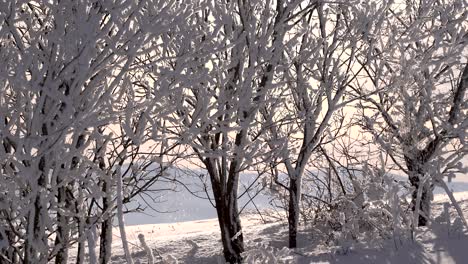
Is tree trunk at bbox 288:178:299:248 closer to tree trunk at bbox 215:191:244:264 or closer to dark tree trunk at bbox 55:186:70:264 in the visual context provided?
tree trunk at bbox 215:191:244:264

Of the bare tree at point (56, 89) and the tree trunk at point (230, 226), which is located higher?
the bare tree at point (56, 89)

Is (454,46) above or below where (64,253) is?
above

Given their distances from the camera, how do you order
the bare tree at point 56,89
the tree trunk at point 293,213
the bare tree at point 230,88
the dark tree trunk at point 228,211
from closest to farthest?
the bare tree at point 56,89 < the bare tree at point 230,88 < the dark tree trunk at point 228,211 < the tree trunk at point 293,213

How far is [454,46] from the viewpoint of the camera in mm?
8328

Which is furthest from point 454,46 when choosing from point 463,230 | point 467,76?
point 463,230

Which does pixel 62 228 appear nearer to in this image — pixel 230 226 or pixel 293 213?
pixel 230 226

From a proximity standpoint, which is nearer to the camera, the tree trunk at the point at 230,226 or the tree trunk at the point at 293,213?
the tree trunk at the point at 230,226

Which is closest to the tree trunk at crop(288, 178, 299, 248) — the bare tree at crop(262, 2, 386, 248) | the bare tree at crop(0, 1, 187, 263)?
the bare tree at crop(262, 2, 386, 248)

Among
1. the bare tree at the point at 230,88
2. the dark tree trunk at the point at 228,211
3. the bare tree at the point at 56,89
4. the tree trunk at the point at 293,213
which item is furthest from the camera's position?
the tree trunk at the point at 293,213

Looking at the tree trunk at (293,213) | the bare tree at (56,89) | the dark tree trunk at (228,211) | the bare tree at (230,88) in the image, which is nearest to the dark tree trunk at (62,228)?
the bare tree at (56,89)

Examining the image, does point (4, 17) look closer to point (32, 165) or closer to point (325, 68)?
point (32, 165)

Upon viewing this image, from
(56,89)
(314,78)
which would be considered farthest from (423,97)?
(56,89)

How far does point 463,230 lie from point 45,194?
176 inches

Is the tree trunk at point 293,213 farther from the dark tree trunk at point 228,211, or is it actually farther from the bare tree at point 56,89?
the bare tree at point 56,89
